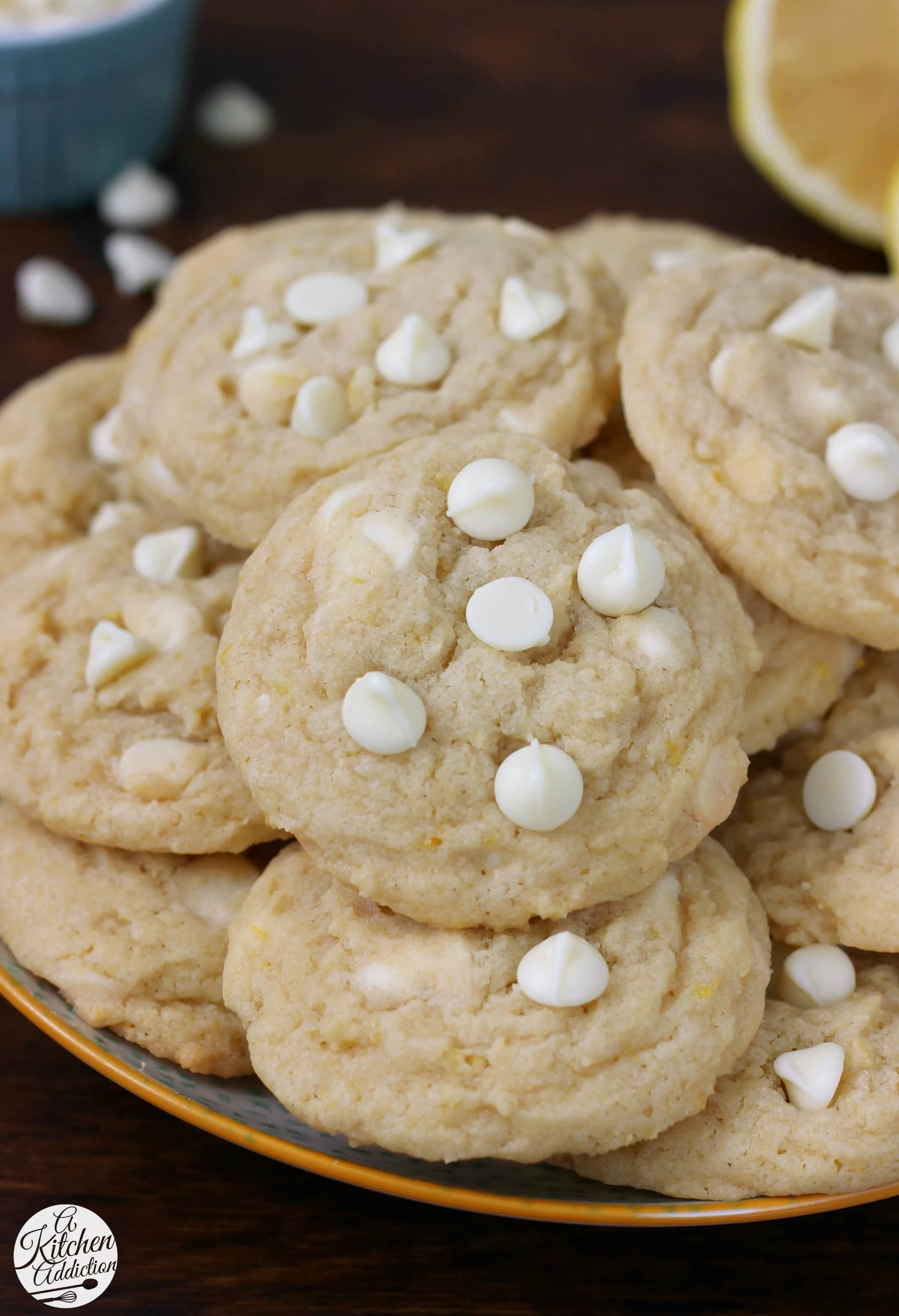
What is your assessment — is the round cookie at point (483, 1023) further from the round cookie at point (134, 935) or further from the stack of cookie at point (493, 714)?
the round cookie at point (134, 935)

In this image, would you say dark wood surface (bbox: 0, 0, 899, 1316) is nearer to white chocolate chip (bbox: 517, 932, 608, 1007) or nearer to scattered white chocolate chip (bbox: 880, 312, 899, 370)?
white chocolate chip (bbox: 517, 932, 608, 1007)

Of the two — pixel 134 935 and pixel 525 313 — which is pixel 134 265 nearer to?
pixel 525 313

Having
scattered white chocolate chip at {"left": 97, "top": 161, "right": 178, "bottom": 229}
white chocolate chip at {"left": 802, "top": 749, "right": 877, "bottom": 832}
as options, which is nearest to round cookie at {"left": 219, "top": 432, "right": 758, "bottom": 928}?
white chocolate chip at {"left": 802, "top": 749, "right": 877, "bottom": 832}

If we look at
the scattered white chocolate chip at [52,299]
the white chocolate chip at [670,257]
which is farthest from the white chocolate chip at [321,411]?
the scattered white chocolate chip at [52,299]

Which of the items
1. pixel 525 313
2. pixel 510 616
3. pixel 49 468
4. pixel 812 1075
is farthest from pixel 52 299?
pixel 812 1075

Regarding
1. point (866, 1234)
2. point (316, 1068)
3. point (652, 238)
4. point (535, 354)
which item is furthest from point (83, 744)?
point (652, 238)

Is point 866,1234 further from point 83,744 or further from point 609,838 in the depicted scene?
point 83,744

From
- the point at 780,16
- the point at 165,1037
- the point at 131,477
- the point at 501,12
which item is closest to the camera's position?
the point at 165,1037
